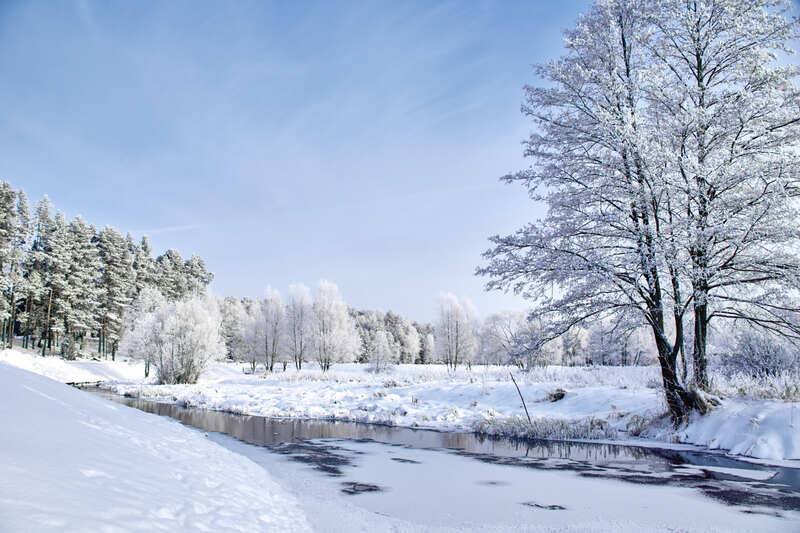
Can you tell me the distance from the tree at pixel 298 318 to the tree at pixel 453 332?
1637 cm

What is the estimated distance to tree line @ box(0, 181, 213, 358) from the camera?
37750 millimetres

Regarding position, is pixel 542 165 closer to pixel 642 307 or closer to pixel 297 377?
pixel 642 307

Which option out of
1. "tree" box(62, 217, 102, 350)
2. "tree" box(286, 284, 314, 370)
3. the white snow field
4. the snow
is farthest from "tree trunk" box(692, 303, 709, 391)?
"tree" box(62, 217, 102, 350)

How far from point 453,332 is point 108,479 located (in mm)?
49510

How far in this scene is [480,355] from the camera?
207 feet

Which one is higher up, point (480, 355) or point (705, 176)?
point (705, 176)

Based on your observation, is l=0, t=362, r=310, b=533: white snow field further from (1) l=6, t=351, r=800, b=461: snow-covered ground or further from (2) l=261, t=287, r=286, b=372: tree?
(2) l=261, t=287, r=286, b=372: tree

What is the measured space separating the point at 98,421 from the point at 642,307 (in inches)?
399

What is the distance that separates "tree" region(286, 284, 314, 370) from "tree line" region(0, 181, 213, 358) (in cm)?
2035

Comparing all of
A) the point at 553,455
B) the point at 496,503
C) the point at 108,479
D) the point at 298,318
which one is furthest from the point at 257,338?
the point at 108,479

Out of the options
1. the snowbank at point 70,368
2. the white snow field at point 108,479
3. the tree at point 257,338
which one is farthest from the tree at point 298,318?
the white snow field at point 108,479

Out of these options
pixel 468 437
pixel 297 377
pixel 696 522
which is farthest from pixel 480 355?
pixel 696 522

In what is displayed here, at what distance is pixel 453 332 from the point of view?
51438mm

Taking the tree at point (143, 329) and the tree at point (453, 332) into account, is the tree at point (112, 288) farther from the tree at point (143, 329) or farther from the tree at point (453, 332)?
the tree at point (453, 332)
